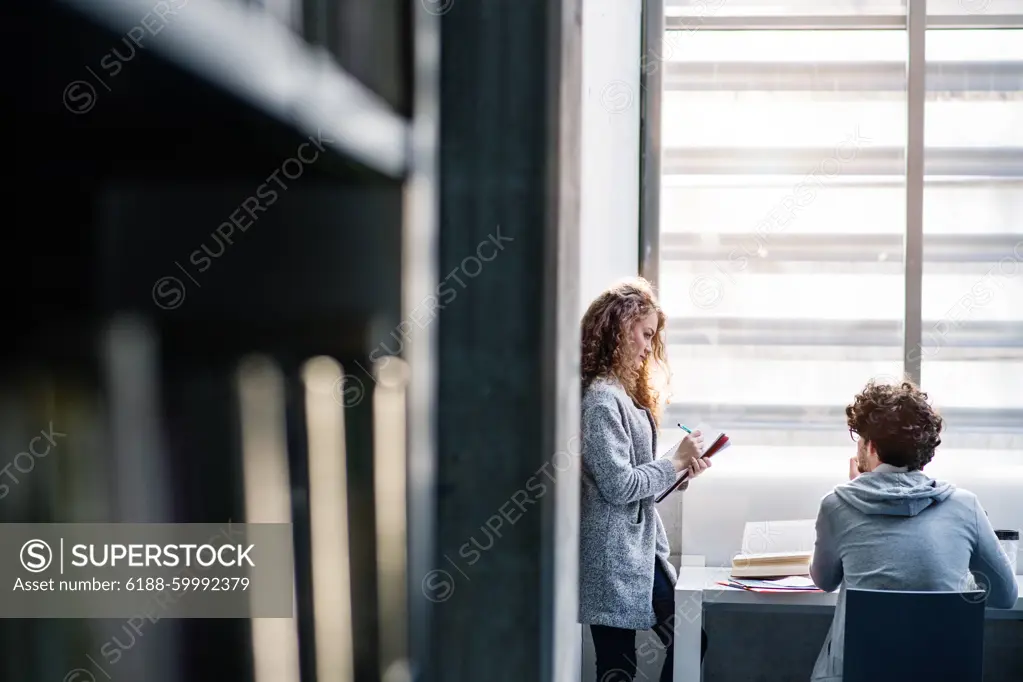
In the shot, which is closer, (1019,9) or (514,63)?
(514,63)

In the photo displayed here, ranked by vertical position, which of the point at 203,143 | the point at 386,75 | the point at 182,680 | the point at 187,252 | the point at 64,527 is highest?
the point at 386,75

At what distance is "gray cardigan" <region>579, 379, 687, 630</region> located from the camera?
2498 mm

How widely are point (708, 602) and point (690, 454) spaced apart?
57cm

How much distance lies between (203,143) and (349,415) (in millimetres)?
518

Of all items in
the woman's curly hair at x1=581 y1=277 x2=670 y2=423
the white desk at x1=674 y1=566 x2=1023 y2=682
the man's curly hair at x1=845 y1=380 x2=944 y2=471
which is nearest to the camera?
the man's curly hair at x1=845 y1=380 x2=944 y2=471

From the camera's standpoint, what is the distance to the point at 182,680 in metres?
1.26

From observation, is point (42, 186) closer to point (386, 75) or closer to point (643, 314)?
point (386, 75)

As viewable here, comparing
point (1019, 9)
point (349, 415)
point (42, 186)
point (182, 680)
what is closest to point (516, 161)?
point (42, 186)

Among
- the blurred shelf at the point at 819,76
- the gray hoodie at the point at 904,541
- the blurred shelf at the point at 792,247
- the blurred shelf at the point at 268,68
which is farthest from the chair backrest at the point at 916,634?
the blurred shelf at the point at 819,76

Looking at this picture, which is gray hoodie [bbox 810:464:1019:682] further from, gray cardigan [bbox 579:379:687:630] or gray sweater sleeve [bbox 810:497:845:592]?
gray cardigan [bbox 579:379:687:630]

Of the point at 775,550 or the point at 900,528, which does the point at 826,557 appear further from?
the point at 775,550

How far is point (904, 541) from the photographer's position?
2363 mm

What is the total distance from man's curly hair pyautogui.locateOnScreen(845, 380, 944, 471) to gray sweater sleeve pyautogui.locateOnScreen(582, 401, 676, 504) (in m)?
0.53

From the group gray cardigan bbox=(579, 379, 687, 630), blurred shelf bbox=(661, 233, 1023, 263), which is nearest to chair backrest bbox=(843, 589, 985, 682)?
gray cardigan bbox=(579, 379, 687, 630)
